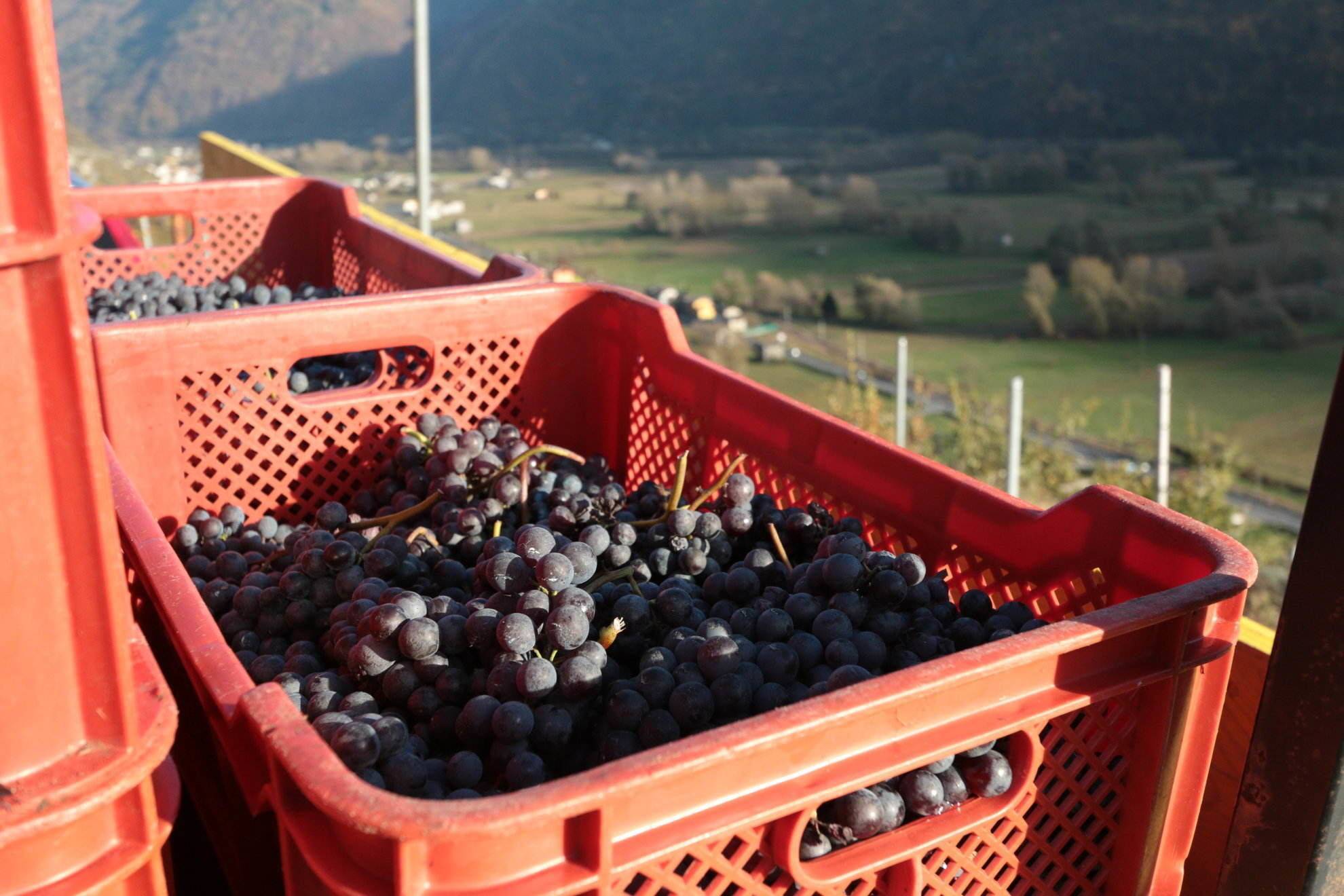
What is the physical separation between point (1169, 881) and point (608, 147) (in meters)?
62.6

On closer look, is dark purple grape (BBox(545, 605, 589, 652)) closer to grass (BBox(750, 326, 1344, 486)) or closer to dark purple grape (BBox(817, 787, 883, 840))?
dark purple grape (BBox(817, 787, 883, 840))

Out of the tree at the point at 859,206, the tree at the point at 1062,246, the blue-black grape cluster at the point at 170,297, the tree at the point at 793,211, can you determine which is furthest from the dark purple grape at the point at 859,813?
the tree at the point at 793,211

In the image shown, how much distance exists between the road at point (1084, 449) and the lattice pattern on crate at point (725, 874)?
783 inches

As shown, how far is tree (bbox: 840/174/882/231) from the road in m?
17.7

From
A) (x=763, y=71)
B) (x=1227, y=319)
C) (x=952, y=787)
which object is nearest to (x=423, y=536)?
(x=952, y=787)

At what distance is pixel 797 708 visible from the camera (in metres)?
0.83

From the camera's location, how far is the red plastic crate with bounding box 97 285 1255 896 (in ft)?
2.50

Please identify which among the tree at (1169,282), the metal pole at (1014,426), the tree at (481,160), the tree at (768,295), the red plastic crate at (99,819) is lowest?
the tree at (768,295)

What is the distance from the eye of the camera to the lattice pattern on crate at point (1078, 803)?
103 cm

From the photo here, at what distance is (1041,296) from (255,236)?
140 ft

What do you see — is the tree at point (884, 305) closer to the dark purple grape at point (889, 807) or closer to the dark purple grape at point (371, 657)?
the dark purple grape at point (371, 657)

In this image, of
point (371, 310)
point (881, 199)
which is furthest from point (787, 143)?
point (371, 310)

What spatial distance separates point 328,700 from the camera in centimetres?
115

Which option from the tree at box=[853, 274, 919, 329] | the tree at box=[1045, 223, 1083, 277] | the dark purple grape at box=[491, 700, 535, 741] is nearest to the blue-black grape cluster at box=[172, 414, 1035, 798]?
the dark purple grape at box=[491, 700, 535, 741]
